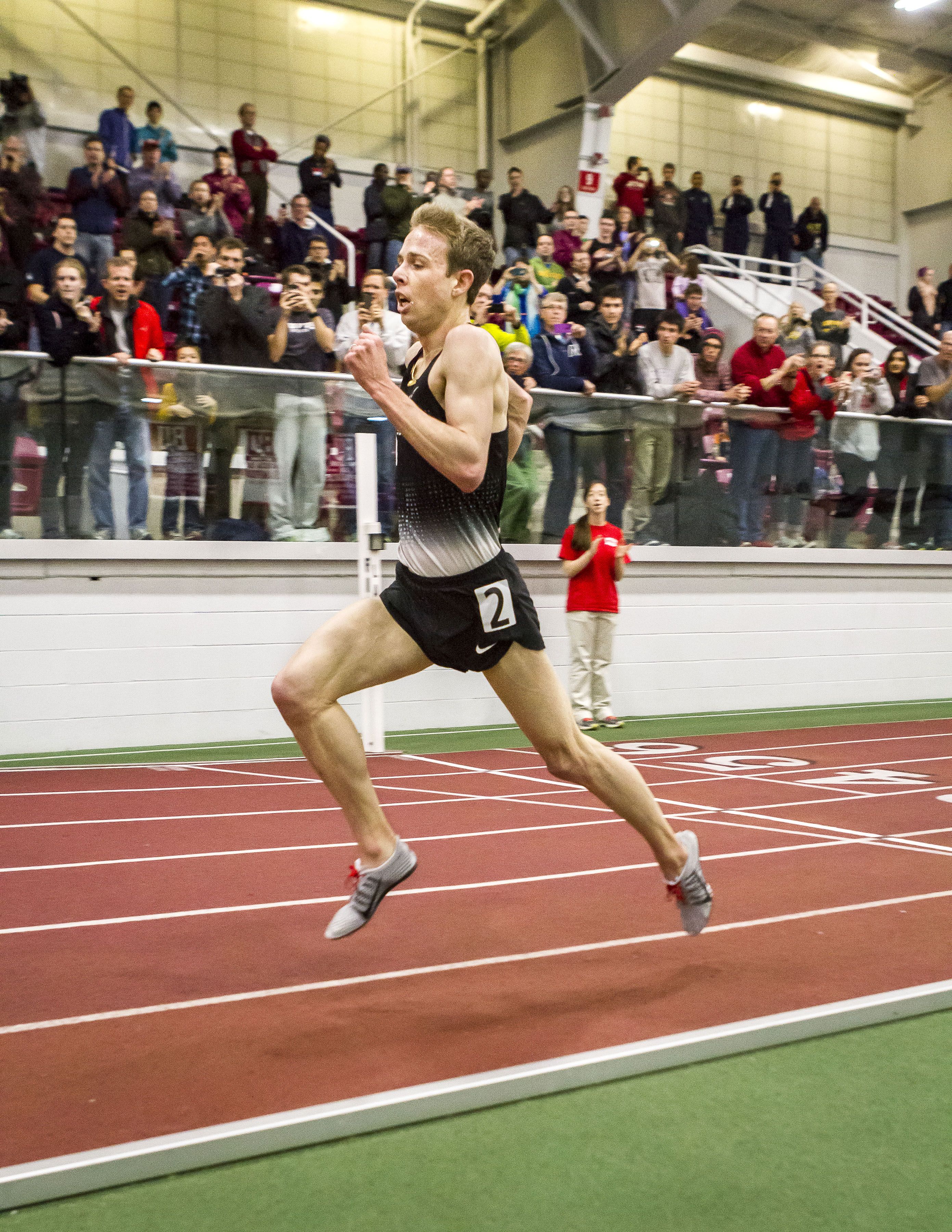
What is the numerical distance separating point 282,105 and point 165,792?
15575 millimetres

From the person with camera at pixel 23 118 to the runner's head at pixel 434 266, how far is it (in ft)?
43.7

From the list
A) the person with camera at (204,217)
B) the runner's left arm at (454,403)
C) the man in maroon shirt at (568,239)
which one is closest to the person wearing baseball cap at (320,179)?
the person with camera at (204,217)

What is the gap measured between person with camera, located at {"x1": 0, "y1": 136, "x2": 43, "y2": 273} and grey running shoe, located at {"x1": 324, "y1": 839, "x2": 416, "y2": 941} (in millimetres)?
9602

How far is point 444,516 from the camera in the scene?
400 centimetres

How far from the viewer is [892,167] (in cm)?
2677

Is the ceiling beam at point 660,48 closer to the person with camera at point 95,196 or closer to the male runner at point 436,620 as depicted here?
the person with camera at point 95,196

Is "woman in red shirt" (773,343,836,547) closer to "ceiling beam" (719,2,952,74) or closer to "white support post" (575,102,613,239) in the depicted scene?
"white support post" (575,102,613,239)

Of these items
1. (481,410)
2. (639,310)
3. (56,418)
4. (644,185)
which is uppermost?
(644,185)

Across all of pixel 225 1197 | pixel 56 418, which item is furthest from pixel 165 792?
pixel 225 1197

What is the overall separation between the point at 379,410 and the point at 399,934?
255 inches

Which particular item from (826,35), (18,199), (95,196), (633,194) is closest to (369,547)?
(18,199)

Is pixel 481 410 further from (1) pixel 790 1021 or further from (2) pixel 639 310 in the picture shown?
(2) pixel 639 310

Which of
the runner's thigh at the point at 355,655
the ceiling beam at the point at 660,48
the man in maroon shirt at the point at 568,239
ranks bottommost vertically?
the runner's thigh at the point at 355,655

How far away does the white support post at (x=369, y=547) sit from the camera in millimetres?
9680
